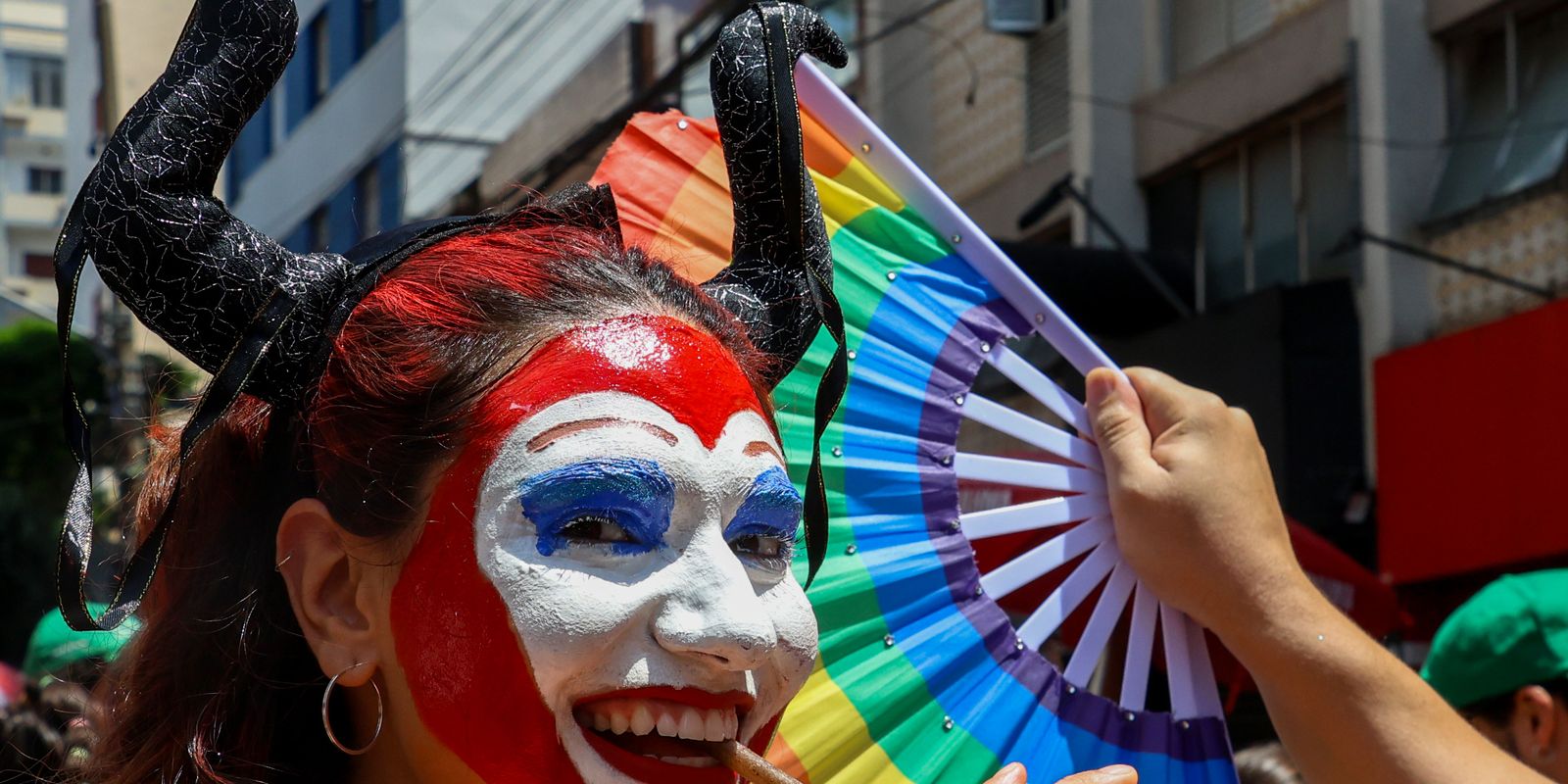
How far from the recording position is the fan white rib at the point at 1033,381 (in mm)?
2938

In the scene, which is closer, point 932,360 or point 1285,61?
point 932,360

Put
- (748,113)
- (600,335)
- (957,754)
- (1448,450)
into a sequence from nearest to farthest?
(600,335), (748,113), (957,754), (1448,450)

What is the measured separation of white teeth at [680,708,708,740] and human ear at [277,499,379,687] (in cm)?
37

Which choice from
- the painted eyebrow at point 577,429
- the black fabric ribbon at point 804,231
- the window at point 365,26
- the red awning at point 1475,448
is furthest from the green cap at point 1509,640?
the window at point 365,26

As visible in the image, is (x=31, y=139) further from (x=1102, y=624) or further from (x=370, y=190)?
(x=1102, y=624)

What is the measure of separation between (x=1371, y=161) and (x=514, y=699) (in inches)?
378

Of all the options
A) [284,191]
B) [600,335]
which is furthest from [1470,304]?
[284,191]

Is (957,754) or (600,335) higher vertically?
(600,335)

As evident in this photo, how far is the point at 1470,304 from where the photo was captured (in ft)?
34.7

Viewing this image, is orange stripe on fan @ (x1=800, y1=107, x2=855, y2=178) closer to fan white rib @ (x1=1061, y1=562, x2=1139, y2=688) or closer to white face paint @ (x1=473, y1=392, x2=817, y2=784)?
fan white rib @ (x1=1061, y1=562, x2=1139, y2=688)

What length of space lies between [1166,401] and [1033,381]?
0.23 m

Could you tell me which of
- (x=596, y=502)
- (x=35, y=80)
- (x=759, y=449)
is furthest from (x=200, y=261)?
(x=35, y=80)

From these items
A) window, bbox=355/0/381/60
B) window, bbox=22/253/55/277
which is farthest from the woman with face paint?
window, bbox=22/253/55/277

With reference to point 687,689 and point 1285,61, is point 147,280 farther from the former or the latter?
point 1285,61
